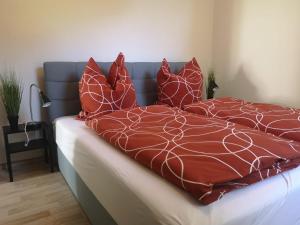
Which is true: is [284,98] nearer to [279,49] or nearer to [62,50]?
[279,49]

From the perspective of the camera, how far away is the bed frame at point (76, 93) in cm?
155

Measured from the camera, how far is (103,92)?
A: 2176 millimetres

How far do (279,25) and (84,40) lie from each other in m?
2.00

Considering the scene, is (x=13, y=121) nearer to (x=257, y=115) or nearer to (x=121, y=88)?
(x=121, y=88)

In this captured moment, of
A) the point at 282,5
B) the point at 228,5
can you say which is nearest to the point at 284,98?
the point at 282,5

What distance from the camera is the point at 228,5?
307 cm

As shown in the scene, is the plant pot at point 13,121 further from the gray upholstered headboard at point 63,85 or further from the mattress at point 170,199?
the mattress at point 170,199

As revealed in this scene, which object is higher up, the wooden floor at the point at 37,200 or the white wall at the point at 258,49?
the white wall at the point at 258,49

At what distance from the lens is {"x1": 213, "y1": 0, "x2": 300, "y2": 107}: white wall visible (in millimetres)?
2480

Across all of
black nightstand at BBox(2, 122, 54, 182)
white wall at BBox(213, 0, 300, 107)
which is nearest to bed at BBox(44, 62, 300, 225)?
black nightstand at BBox(2, 122, 54, 182)

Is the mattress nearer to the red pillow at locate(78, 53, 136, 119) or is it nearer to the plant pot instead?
the red pillow at locate(78, 53, 136, 119)

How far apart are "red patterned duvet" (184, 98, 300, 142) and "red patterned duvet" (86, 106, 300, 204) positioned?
283 millimetres

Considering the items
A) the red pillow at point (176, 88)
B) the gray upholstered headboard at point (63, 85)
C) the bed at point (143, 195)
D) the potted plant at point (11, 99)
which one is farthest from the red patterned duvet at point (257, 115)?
the potted plant at point (11, 99)

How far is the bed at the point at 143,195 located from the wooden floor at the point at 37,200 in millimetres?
106
